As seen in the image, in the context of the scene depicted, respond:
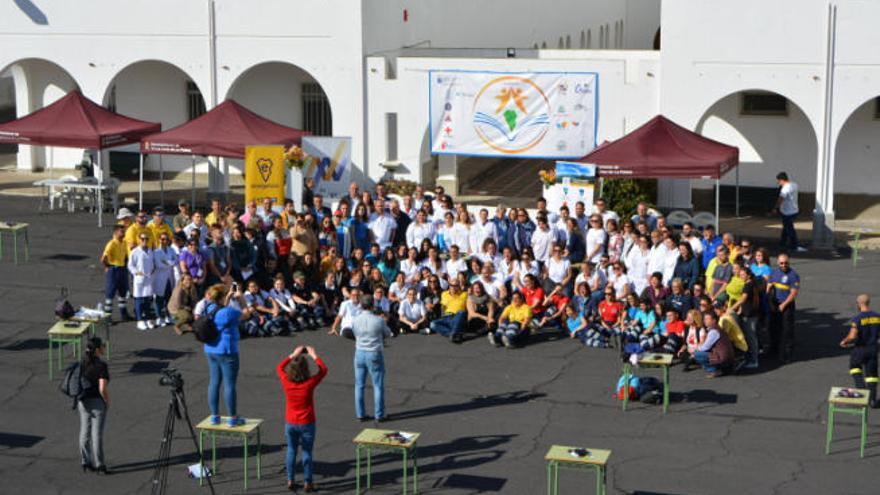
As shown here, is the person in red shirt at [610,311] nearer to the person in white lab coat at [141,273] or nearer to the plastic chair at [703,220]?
the plastic chair at [703,220]

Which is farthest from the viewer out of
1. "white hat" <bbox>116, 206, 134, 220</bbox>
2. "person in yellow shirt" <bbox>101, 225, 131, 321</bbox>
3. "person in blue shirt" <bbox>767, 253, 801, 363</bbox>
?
"white hat" <bbox>116, 206, 134, 220</bbox>

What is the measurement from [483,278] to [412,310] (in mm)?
1196

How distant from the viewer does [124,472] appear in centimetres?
1452

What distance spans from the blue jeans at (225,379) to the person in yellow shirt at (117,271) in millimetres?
5742

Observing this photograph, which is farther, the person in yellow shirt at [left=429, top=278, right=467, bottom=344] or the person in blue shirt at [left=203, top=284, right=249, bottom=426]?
the person in yellow shirt at [left=429, top=278, right=467, bottom=344]

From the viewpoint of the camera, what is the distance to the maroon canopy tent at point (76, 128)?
1058 inches

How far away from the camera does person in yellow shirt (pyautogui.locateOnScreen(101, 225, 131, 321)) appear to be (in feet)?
67.9

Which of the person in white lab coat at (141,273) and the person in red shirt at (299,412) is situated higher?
the person in white lab coat at (141,273)

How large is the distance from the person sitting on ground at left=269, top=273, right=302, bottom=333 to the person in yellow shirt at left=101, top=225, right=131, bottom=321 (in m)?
2.40

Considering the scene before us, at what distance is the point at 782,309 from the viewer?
18.6 metres

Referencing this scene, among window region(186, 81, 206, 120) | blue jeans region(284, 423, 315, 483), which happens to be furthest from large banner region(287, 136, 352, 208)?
blue jeans region(284, 423, 315, 483)

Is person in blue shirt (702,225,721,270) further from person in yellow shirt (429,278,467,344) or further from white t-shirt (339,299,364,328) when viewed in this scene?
white t-shirt (339,299,364,328)

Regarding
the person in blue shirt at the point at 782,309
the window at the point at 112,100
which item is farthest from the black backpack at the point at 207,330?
the window at the point at 112,100

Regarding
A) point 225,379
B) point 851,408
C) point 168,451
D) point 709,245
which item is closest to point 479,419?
point 225,379
